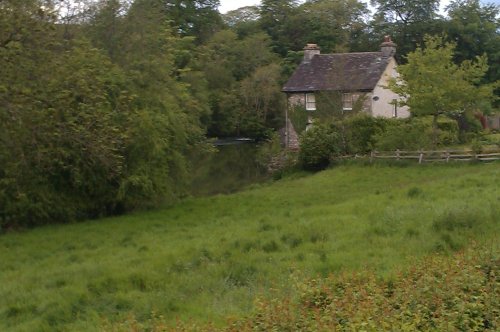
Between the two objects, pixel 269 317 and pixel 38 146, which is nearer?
pixel 269 317

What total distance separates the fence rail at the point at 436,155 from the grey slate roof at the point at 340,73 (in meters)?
11.4

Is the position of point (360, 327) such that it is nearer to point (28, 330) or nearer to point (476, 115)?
point (28, 330)

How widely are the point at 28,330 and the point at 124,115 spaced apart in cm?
1304

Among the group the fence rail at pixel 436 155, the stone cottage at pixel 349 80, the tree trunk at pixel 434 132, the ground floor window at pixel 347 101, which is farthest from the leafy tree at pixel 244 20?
the fence rail at pixel 436 155

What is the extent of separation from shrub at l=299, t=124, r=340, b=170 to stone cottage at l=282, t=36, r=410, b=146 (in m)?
8.38

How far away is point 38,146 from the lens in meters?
16.0

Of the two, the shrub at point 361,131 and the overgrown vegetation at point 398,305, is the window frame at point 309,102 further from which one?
the overgrown vegetation at point 398,305

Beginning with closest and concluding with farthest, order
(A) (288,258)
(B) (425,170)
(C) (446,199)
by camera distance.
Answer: (A) (288,258) → (C) (446,199) → (B) (425,170)

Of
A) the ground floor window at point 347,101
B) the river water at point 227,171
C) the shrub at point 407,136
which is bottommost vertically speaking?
the river water at point 227,171

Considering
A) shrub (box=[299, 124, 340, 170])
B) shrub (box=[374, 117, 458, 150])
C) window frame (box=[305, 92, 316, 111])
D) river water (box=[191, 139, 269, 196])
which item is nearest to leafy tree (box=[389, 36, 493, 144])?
shrub (box=[374, 117, 458, 150])

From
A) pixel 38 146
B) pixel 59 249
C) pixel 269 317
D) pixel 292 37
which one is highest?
pixel 292 37

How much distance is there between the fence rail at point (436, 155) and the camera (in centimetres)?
3284

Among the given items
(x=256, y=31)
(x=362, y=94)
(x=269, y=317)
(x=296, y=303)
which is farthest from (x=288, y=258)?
(x=256, y=31)

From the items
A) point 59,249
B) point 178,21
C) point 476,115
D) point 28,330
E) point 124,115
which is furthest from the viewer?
point 178,21
